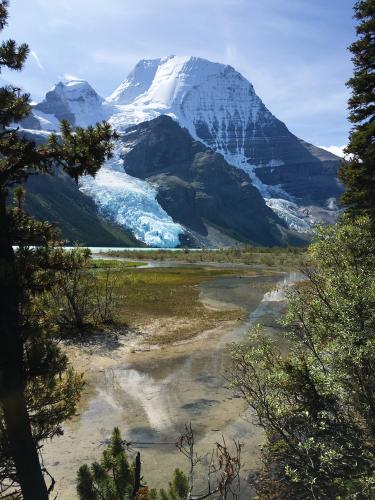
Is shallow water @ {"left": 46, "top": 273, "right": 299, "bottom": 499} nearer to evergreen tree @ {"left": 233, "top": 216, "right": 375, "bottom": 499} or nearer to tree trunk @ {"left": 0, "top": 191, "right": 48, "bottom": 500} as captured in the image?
evergreen tree @ {"left": 233, "top": 216, "right": 375, "bottom": 499}

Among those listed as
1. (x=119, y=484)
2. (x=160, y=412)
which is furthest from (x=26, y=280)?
(x=160, y=412)

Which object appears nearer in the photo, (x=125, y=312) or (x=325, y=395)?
(x=325, y=395)

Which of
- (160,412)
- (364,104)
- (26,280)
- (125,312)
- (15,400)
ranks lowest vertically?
(160,412)

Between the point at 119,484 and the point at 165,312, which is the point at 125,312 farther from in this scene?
the point at 119,484

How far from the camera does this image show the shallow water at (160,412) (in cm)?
1266

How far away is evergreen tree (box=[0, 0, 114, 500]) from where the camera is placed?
23.6 feet

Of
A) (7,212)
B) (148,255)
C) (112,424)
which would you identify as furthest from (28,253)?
(148,255)

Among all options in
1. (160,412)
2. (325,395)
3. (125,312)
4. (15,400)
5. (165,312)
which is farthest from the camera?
(165,312)

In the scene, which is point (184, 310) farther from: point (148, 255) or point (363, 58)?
point (148, 255)

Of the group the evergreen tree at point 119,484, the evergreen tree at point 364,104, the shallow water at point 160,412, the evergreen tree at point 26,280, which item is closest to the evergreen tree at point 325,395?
the evergreen tree at point 119,484

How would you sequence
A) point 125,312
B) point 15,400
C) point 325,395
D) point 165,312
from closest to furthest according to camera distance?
point 15,400 < point 325,395 < point 125,312 < point 165,312

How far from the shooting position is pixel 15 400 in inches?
281

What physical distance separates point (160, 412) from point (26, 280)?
10486mm

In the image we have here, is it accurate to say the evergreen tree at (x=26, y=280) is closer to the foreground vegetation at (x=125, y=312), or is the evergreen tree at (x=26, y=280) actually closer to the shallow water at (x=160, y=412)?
the shallow water at (x=160, y=412)
